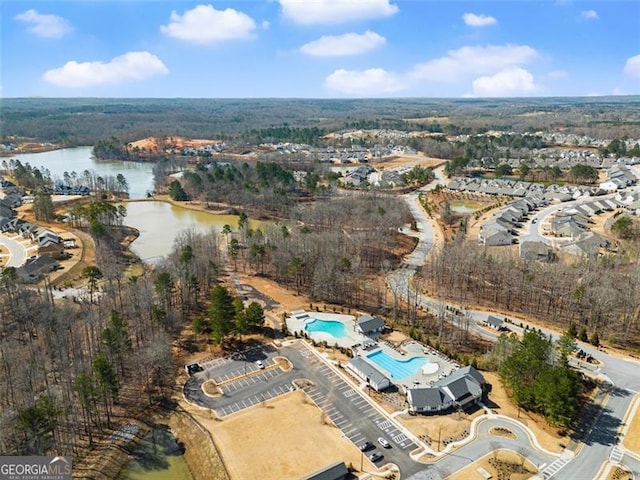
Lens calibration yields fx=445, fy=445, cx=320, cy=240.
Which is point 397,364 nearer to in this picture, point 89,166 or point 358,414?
point 358,414

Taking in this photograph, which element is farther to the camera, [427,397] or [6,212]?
[6,212]

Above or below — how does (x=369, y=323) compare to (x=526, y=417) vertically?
above

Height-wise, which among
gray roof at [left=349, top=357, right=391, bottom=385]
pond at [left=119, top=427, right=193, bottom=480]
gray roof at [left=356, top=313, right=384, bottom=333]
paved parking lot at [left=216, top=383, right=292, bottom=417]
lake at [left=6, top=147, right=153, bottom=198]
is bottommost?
pond at [left=119, top=427, right=193, bottom=480]

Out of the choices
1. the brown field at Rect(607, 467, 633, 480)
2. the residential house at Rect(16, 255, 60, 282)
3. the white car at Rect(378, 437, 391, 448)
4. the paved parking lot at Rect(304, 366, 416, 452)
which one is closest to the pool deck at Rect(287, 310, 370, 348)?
the paved parking lot at Rect(304, 366, 416, 452)

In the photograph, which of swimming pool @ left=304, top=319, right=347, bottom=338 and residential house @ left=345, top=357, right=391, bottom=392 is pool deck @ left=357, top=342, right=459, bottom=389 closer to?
residential house @ left=345, top=357, right=391, bottom=392

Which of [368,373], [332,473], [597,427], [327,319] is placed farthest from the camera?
[327,319]

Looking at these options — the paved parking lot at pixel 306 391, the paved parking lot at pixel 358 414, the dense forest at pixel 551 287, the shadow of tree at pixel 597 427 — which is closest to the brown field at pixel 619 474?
the shadow of tree at pixel 597 427

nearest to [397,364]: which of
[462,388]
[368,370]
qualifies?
[368,370]
